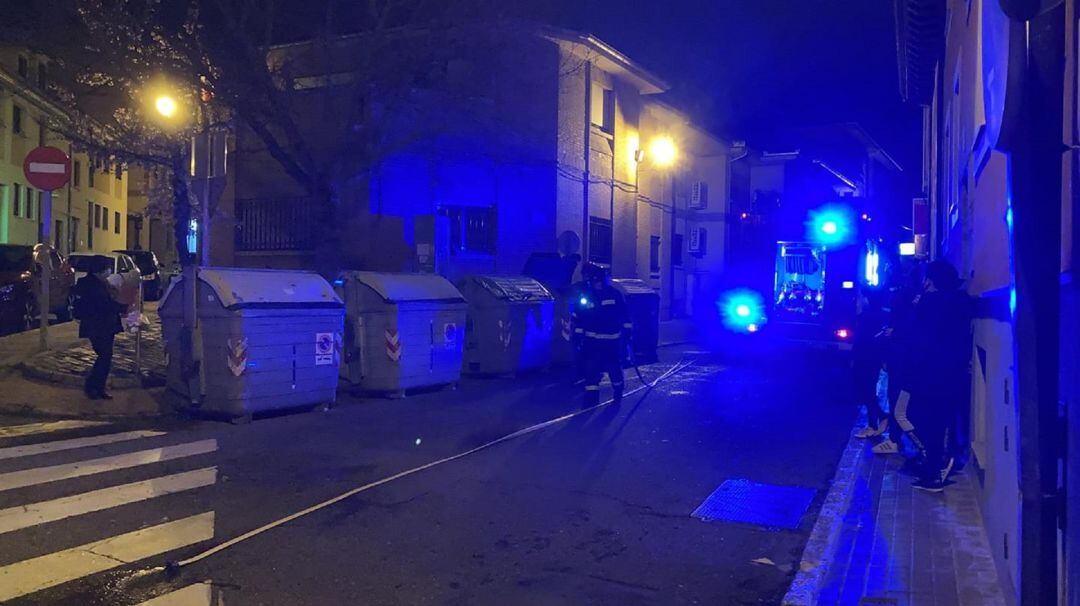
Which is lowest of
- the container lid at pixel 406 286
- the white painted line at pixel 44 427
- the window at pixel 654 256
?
the white painted line at pixel 44 427

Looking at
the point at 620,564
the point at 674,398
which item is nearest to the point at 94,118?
the point at 674,398

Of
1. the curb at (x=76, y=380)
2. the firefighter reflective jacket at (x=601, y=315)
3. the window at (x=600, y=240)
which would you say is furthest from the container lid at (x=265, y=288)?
the window at (x=600, y=240)

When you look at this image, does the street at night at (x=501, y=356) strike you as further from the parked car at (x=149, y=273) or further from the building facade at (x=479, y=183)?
the parked car at (x=149, y=273)

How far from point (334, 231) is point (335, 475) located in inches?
336

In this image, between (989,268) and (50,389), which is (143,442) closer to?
(50,389)

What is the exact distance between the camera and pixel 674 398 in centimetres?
1187

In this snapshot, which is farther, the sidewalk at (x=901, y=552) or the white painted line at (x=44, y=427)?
the white painted line at (x=44, y=427)

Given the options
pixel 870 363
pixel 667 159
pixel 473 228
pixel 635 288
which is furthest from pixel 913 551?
pixel 667 159

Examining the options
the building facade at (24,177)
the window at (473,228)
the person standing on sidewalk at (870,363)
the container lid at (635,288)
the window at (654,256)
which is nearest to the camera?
the person standing on sidewalk at (870,363)

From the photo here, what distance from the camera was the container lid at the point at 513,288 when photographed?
1404cm

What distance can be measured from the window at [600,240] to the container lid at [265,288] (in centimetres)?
1356

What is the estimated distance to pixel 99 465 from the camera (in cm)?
709

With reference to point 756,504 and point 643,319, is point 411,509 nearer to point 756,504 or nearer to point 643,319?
point 756,504

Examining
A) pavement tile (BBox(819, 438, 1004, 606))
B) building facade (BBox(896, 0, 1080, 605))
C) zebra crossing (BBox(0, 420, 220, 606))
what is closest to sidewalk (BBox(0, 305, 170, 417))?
zebra crossing (BBox(0, 420, 220, 606))
